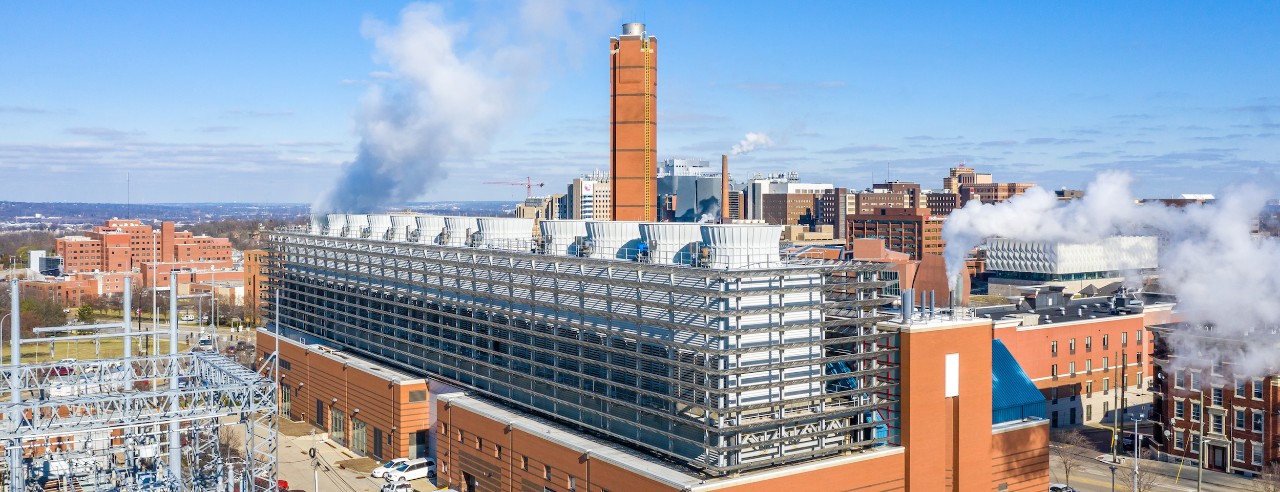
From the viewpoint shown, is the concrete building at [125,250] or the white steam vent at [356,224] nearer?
the white steam vent at [356,224]

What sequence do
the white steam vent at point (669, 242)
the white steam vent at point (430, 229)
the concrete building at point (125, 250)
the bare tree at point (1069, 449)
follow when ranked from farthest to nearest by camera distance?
the concrete building at point (125, 250) → the white steam vent at point (430, 229) → the bare tree at point (1069, 449) → the white steam vent at point (669, 242)

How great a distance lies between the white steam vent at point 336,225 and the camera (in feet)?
176

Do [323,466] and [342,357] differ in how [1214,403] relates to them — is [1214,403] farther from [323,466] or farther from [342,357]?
[342,357]

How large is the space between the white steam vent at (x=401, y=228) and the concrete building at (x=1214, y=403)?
32922mm

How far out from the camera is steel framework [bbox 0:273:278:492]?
27.4 m

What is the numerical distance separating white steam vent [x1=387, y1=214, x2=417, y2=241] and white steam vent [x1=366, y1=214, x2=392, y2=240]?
3.28 feet

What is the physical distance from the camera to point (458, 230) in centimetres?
4478

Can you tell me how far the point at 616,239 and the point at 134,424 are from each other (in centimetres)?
1456

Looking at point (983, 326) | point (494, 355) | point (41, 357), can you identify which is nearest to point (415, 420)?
point (494, 355)

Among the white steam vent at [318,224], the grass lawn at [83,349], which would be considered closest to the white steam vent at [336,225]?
the white steam vent at [318,224]

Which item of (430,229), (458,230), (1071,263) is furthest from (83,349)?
(1071,263)

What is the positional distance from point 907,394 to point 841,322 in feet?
10.1

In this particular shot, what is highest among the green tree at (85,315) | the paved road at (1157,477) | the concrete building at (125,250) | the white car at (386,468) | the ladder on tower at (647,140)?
the ladder on tower at (647,140)

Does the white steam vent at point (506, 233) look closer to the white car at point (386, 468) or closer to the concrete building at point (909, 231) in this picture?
the white car at point (386, 468)
